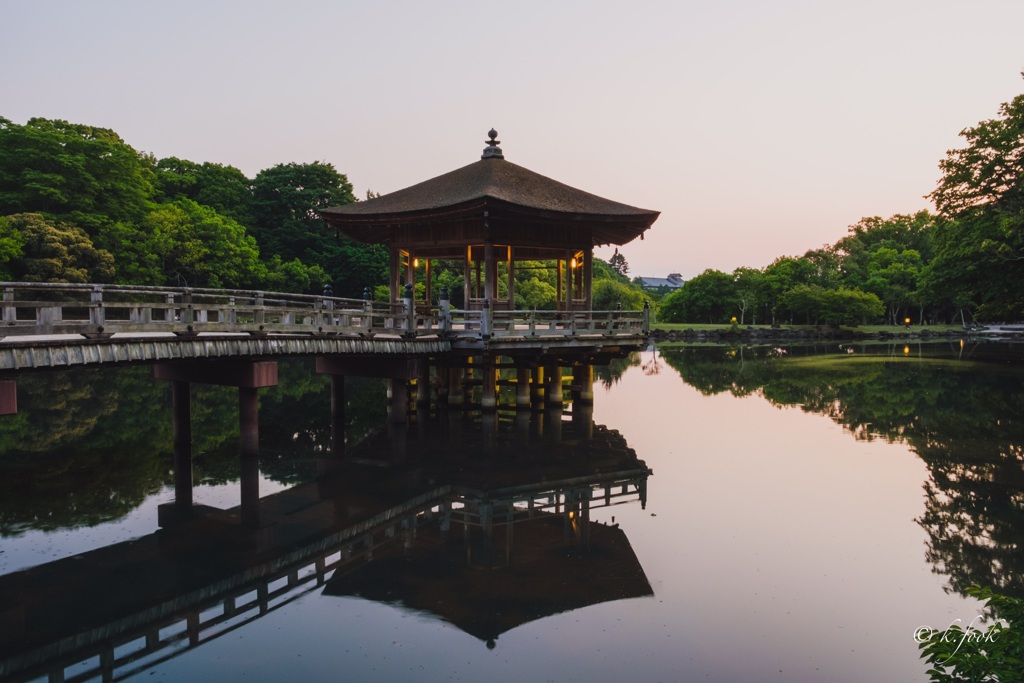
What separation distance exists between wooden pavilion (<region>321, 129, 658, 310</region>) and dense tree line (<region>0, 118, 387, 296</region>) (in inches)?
783

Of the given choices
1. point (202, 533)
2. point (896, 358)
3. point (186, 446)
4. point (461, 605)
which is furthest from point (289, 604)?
point (896, 358)

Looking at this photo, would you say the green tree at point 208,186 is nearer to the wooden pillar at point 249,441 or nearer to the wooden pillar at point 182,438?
the wooden pillar at point 182,438

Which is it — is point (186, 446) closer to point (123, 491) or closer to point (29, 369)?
point (123, 491)

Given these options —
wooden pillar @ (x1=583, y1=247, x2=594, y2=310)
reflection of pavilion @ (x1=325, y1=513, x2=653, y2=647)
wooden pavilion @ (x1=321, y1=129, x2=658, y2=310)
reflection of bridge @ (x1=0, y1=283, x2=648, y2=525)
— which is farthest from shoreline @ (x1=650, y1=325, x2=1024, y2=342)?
reflection of pavilion @ (x1=325, y1=513, x2=653, y2=647)

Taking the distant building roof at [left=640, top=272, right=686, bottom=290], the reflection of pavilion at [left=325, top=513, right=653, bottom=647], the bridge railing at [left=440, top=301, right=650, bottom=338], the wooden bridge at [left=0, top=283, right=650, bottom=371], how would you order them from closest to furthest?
the reflection of pavilion at [left=325, top=513, right=653, bottom=647], the wooden bridge at [left=0, top=283, right=650, bottom=371], the bridge railing at [left=440, top=301, right=650, bottom=338], the distant building roof at [left=640, top=272, right=686, bottom=290]

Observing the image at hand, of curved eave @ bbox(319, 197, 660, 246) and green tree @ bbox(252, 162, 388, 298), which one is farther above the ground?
green tree @ bbox(252, 162, 388, 298)

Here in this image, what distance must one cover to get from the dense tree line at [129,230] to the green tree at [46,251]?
49 millimetres

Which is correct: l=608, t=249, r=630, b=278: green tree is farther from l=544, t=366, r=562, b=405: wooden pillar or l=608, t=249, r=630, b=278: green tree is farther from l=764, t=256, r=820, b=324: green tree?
l=544, t=366, r=562, b=405: wooden pillar

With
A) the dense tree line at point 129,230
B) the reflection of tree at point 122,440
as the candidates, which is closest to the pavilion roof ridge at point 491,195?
the reflection of tree at point 122,440

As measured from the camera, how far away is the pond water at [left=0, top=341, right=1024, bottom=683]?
7.64 m

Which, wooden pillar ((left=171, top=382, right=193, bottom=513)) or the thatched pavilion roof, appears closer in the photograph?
wooden pillar ((left=171, top=382, right=193, bottom=513))

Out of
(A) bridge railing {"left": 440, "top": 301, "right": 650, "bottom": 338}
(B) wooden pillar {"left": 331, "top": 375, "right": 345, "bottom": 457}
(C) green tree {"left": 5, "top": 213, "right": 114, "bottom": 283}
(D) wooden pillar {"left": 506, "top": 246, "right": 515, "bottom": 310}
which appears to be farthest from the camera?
(C) green tree {"left": 5, "top": 213, "right": 114, "bottom": 283}

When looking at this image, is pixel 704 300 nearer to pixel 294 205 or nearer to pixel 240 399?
pixel 294 205

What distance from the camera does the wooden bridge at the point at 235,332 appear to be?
10484 mm
